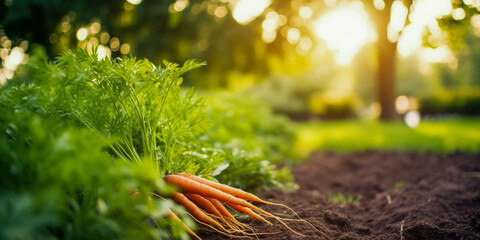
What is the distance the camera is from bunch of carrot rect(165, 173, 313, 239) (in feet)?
8.48

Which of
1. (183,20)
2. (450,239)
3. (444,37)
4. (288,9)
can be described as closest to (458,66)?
(444,37)

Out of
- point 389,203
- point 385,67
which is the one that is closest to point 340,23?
point 385,67

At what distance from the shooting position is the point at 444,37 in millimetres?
13961

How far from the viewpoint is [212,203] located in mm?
2824

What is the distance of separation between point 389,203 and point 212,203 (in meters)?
2.06

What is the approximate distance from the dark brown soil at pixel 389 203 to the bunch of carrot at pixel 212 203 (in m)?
0.11

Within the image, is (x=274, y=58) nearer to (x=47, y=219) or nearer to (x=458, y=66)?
(x=47, y=219)

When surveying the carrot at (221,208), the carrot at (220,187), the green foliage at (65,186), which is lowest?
the carrot at (221,208)

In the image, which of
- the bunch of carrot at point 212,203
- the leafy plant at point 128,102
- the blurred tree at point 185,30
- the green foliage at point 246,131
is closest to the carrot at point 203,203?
the bunch of carrot at point 212,203

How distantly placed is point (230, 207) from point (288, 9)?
9.18m

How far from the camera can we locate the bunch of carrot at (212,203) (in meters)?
2.58

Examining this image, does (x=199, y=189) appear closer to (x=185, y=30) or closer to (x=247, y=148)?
(x=247, y=148)

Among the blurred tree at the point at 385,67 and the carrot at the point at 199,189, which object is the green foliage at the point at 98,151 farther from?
the blurred tree at the point at 385,67

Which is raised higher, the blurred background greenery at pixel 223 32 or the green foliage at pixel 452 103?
the blurred background greenery at pixel 223 32
